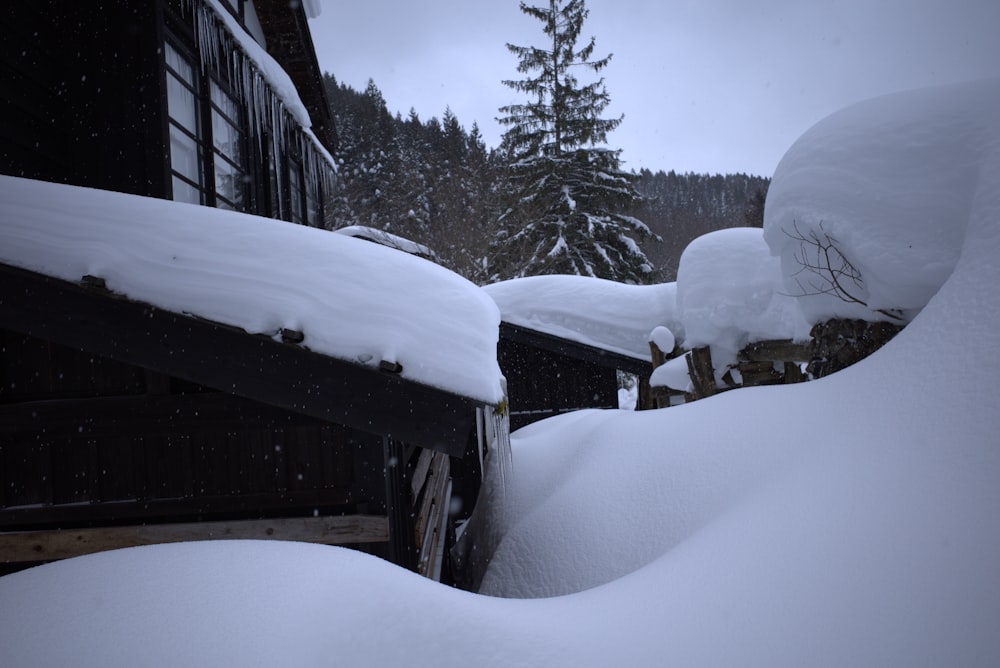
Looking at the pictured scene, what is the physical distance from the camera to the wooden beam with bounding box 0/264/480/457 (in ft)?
8.56

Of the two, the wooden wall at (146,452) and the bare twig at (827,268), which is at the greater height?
the bare twig at (827,268)

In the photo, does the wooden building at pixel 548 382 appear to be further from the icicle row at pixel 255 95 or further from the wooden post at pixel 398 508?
the wooden post at pixel 398 508

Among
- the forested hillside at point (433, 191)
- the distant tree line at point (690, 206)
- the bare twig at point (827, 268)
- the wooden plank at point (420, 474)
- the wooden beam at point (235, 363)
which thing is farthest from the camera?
the distant tree line at point (690, 206)

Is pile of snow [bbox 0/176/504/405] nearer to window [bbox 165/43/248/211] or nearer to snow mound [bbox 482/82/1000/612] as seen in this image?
snow mound [bbox 482/82/1000/612]

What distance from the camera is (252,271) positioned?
97.2 inches

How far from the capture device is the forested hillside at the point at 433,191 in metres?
18.1

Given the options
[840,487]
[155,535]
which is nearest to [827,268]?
[840,487]

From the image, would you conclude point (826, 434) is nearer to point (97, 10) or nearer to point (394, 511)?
point (394, 511)

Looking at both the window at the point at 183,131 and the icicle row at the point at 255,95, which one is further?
the icicle row at the point at 255,95

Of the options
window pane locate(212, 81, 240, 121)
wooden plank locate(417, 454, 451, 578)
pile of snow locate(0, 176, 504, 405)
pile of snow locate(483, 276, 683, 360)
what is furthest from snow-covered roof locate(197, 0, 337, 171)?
pile of snow locate(483, 276, 683, 360)

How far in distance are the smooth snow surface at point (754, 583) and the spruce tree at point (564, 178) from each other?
52.2ft

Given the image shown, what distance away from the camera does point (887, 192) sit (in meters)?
3.20

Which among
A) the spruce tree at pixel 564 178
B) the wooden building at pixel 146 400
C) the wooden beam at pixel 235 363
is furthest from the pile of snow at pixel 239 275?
the spruce tree at pixel 564 178

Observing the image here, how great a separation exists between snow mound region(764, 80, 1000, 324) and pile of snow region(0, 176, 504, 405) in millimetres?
2516
